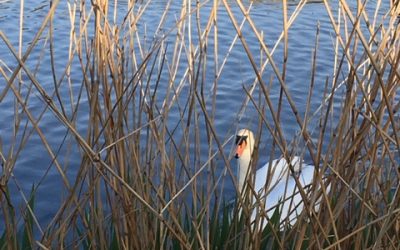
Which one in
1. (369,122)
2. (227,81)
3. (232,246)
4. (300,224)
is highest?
(369,122)

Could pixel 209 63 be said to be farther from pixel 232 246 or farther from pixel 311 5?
pixel 232 246

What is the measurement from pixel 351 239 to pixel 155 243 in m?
0.52

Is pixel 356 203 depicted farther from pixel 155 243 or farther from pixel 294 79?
pixel 294 79

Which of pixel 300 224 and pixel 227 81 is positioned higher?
pixel 300 224

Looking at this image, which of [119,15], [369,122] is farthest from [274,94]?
[369,122]

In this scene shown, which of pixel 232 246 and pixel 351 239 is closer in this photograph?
pixel 351 239

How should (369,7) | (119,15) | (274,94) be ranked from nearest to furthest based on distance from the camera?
1. (274,94)
2. (119,15)
3. (369,7)

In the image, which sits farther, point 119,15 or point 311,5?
point 311,5

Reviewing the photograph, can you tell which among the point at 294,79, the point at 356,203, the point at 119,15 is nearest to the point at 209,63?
the point at 294,79

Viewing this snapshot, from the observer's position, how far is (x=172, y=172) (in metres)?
2.08

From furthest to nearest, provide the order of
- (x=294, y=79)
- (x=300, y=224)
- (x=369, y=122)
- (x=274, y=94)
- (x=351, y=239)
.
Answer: (x=294, y=79) < (x=274, y=94) < (x=351, y=239) < (x=300, y=224) < (x=369, y=122)

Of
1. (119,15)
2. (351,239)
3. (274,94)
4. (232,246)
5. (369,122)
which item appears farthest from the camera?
(119,15)

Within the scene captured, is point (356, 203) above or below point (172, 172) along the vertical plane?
below

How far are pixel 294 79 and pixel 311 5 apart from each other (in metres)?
2.81
